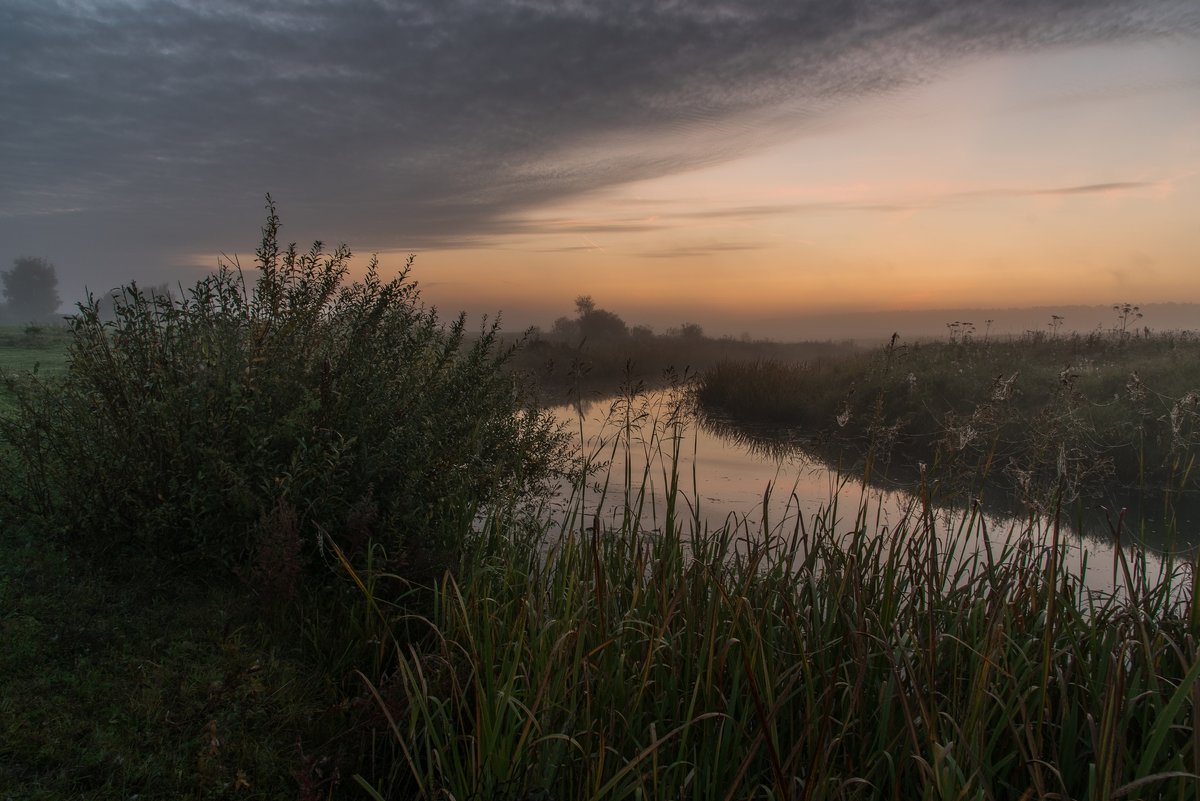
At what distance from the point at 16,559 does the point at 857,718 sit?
4042mm

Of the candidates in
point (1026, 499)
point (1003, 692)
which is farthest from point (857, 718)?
point (1026, 499)

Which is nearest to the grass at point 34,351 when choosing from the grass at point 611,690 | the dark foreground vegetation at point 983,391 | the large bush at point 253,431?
the large bush at point 253,431

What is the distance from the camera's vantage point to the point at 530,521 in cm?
515

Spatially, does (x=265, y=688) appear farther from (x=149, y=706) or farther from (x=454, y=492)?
(x=454, y=492)

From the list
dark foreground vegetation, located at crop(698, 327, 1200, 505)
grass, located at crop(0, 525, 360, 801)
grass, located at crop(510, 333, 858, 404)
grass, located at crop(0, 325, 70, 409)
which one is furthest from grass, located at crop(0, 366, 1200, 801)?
grass, located at crop(510, 333, 858, 404)

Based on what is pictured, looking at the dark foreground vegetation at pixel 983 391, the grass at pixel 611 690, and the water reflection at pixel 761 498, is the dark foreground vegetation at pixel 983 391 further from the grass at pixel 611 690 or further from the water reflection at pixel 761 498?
the grass at pixel 611 690

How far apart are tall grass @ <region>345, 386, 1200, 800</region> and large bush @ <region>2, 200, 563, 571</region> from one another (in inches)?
40.3

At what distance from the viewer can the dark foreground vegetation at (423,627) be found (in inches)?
98.7

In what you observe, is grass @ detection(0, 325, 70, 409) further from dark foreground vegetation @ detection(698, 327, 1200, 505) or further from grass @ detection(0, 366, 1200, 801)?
dark foreground vegetation @ detection(698, 327, 1200, 505)

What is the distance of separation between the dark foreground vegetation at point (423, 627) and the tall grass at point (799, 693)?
24 mm

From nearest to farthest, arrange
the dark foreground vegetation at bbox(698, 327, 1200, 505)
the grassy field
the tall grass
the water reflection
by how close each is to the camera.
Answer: the tall grass, the water reflection, the grassy field, the dark foreground vegetation at bbox(698, 327, 1200, 505)

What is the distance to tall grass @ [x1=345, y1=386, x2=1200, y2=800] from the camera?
Answer: 236 cm

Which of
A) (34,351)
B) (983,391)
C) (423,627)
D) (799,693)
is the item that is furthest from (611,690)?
(34,351)

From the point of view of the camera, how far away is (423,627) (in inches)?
159
